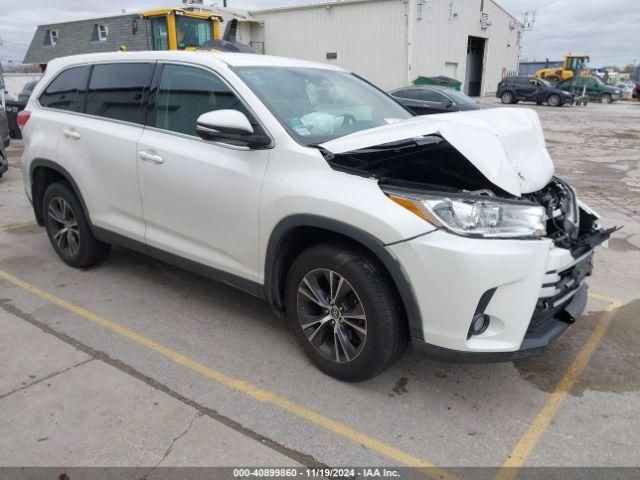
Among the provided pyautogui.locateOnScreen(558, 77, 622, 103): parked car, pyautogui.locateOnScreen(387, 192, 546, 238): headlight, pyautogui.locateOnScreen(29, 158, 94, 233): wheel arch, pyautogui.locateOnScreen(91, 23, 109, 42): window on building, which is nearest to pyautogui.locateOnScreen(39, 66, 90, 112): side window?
pyautogui.locateOnScreen(29, 158, 94, 233): wheel arch

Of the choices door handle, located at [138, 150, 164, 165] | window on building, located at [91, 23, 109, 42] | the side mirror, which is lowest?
door handle, located at [138, 150, 164, 165]

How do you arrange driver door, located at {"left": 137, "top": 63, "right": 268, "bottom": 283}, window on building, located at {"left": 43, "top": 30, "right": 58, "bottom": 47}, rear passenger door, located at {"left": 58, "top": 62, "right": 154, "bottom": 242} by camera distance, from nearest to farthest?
driver door, located at {"left": 137, "top": 63, "right": 268, "bottom": 283}, rear passenger door, located at {"left": 58, "top": 62, "right": 154, "bottom": 242}, window on building, located at {"left": 43, "top": 30, "right": 58, "bottom": 47}

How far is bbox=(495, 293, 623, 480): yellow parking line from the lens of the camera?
2.52 m

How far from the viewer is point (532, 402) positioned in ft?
9.84

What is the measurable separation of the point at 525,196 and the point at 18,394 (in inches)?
124

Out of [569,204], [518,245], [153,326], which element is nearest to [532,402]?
[518,245]

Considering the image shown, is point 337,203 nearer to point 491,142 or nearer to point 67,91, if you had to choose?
point 491,142

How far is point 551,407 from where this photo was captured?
2.95m

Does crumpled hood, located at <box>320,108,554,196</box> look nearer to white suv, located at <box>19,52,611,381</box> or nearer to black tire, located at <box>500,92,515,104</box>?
white suv, located at <box>19,52,611,381</box>

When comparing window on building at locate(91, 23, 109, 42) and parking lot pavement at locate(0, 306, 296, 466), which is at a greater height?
window on building at locate(91, 23, 109, 42)

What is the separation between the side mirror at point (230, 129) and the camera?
3086 millimetres

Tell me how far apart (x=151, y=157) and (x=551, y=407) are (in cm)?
306

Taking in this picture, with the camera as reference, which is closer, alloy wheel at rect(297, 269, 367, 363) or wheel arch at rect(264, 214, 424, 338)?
wheel arch at rect(264, 214, 424, 338)

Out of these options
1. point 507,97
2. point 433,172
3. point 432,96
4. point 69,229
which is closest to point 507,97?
point 507,97
